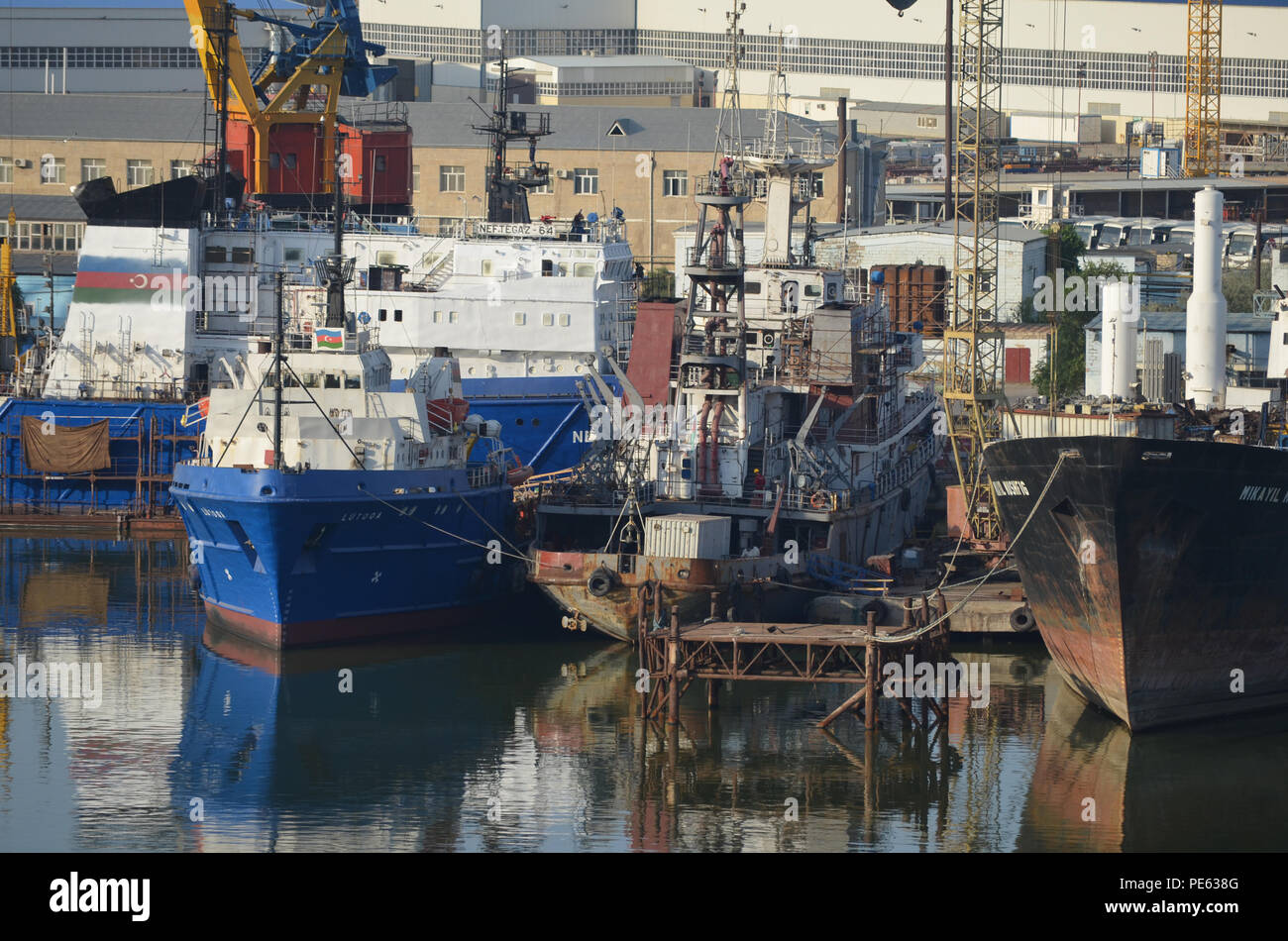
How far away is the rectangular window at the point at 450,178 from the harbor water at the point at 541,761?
48.5 meters

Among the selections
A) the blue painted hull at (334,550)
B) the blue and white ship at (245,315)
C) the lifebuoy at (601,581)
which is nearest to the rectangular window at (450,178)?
the blue and white ship at (245,315)

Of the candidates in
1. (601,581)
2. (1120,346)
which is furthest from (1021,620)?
(601,581)

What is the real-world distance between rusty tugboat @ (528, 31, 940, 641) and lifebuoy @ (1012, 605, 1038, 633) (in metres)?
2.67

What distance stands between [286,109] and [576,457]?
21.8m

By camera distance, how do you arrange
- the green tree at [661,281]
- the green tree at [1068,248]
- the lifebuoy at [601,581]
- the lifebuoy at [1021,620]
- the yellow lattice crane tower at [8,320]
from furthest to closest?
the green tree at [661,281], the green tree at [1068,248], the yellow lattice crane tower at [8,320], the lifebuoy at [1021,620], the lifebuoy at [601,581]

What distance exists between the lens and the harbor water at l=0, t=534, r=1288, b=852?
30.2 meters

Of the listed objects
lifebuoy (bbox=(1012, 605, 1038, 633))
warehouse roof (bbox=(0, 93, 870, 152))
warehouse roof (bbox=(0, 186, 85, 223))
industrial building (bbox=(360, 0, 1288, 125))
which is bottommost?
lifebuoy (bbox=(1012, 605, 1038, 633))

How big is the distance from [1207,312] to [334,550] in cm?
1821

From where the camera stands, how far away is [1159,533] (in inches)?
1318

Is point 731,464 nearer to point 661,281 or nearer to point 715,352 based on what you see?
point 715,352

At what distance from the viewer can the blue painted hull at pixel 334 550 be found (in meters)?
39.1

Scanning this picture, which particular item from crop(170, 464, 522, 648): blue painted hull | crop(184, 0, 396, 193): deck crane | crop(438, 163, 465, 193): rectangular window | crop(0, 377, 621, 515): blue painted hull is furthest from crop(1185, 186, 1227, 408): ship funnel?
crop(438, 163, 465, 193): rectangular window

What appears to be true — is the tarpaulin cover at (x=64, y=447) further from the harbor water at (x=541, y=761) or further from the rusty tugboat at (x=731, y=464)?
the rusty tugboat at (x=731, y=464)

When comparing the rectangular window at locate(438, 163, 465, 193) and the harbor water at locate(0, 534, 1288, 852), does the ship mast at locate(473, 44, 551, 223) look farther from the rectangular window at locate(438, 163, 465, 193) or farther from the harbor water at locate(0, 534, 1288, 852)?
the rectangular window at locate(438, 163, 465, 193)
